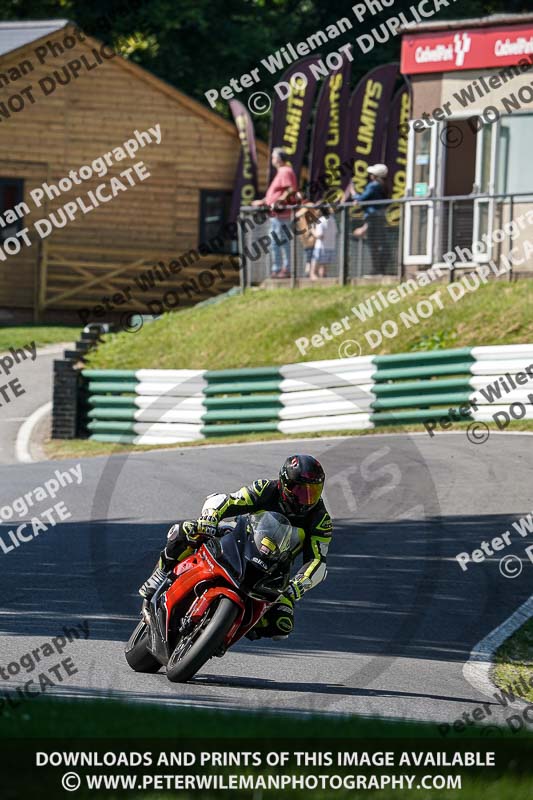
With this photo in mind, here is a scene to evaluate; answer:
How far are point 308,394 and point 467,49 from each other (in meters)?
7.71

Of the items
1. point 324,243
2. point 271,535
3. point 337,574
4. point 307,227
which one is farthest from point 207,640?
point 324,243

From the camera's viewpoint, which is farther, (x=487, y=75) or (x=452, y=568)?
(x=487, y=75)

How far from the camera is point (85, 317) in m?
34.2

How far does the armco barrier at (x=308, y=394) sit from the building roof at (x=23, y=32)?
1557 centimetres

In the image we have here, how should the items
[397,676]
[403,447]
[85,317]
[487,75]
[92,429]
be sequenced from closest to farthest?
[397,676], [403,447], [92,429], [487,75], [85,317]

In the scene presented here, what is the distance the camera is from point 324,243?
2292 cm

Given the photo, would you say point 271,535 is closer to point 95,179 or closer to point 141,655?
point 141,655

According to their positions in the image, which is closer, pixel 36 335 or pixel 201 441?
pixel 201 441

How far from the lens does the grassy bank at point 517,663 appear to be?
8984 millimetres

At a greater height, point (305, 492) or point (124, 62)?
point (124, 62)

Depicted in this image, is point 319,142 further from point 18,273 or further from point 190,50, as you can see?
point 190,50

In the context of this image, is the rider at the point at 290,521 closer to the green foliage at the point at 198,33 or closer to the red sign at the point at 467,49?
the red sign at the point at 467,49

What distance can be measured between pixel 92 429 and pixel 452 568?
10.4m

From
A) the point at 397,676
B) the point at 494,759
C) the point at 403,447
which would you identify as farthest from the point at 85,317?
the point at 494,759
